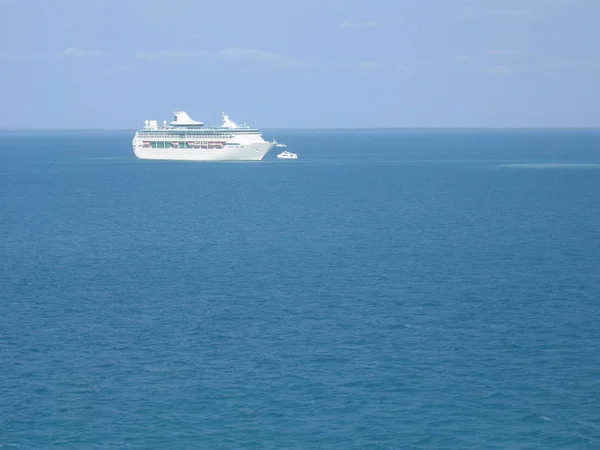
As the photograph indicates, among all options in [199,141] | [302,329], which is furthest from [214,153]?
[302,329]

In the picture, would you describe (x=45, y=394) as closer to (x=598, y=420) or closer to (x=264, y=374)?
(x=264, y=374)

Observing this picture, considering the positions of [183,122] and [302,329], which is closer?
[302,329]

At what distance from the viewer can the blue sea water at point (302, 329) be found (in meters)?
32.3

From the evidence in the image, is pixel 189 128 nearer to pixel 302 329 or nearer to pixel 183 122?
pixel 183 122

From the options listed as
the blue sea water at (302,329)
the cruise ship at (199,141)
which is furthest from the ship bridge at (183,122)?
the blue sea water at (302,329)

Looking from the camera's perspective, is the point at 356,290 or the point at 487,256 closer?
the point at 356,290

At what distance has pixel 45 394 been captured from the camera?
115 feet

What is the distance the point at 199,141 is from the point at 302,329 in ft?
455

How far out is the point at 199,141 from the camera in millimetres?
179250

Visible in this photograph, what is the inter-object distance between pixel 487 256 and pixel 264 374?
2914cm

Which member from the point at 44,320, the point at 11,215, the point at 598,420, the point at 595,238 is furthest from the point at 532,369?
the point at 11,215

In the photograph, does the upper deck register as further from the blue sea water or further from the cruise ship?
the blue sea water

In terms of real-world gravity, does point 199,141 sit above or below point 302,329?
above

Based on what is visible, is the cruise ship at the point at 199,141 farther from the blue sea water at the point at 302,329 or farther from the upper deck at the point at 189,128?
the blue sea water at the point at 302,329
